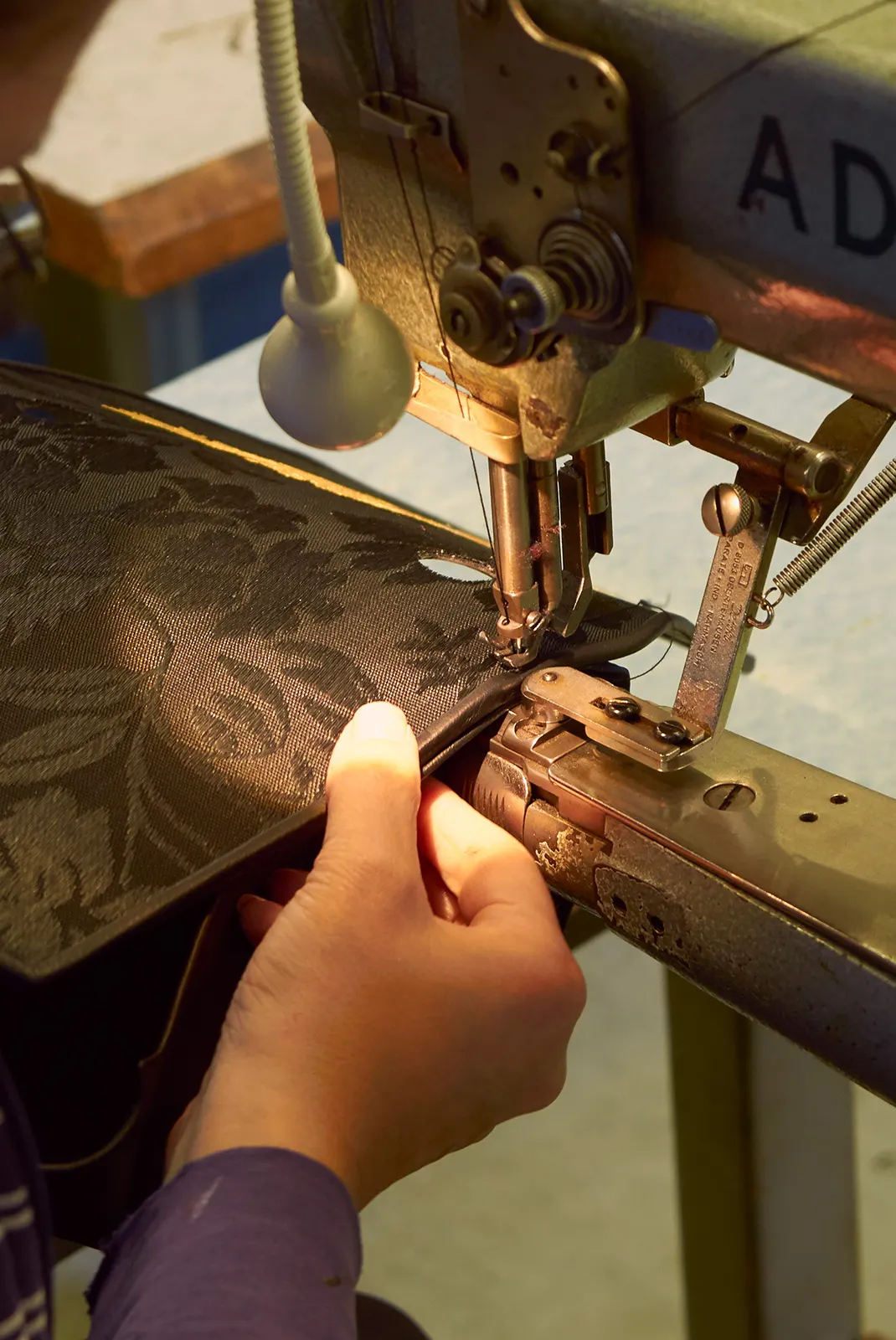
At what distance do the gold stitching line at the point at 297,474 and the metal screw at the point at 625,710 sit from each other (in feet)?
0.72

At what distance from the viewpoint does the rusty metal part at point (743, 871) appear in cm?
66

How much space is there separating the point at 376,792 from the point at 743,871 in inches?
6.7

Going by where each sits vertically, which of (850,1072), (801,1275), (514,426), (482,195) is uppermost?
(482,195)

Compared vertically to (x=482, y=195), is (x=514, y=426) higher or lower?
lower

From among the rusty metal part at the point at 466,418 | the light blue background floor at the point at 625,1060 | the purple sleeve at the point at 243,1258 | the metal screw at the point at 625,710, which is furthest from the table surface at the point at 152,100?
the purple sleeve at the point at 243,1258

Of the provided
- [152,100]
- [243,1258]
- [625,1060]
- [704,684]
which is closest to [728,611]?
[704,684]

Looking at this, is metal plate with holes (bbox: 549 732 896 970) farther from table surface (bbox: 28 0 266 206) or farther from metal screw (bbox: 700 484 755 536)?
table surface (bbox: 28 0 266 206)

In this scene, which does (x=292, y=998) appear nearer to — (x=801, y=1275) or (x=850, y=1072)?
(x=850, y=1072)

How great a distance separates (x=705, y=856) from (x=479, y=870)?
0.11 meters

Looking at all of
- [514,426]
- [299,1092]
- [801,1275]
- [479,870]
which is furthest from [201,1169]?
[801,1275]

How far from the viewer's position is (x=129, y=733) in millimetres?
776

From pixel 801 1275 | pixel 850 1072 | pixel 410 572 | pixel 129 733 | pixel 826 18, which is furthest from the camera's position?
pixel 801 1275

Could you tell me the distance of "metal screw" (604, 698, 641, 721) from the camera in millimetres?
759

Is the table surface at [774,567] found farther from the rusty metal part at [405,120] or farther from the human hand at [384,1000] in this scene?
the rusty metal part at [405,120]
